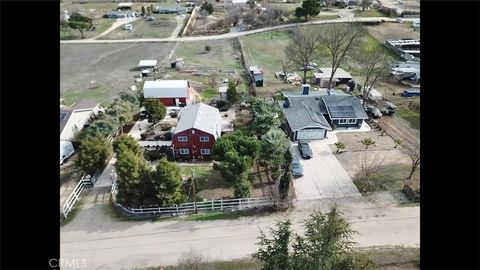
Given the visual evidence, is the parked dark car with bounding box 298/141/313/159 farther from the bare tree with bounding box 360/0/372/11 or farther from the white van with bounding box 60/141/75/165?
the bare tree with bounding box 360/0/372/11

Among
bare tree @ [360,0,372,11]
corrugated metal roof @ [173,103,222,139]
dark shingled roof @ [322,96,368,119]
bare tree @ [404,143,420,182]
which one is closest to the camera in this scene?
bare tree @ [404,143,420,182]

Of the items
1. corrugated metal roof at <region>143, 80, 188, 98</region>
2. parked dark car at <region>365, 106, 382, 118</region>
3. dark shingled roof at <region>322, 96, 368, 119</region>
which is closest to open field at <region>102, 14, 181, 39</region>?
corrugated metal roof at <region>143, 80, 188, 98</region>

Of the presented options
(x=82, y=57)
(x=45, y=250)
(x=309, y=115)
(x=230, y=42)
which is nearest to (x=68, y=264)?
(x=45, y=250)

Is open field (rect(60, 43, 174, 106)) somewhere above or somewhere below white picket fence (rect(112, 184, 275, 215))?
above

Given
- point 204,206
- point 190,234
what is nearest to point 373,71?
point 204,206

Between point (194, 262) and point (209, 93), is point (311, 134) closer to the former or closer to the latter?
point (209, 93)

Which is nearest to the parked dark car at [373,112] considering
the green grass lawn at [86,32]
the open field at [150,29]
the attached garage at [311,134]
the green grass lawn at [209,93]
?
the attached garage at [311,134]
